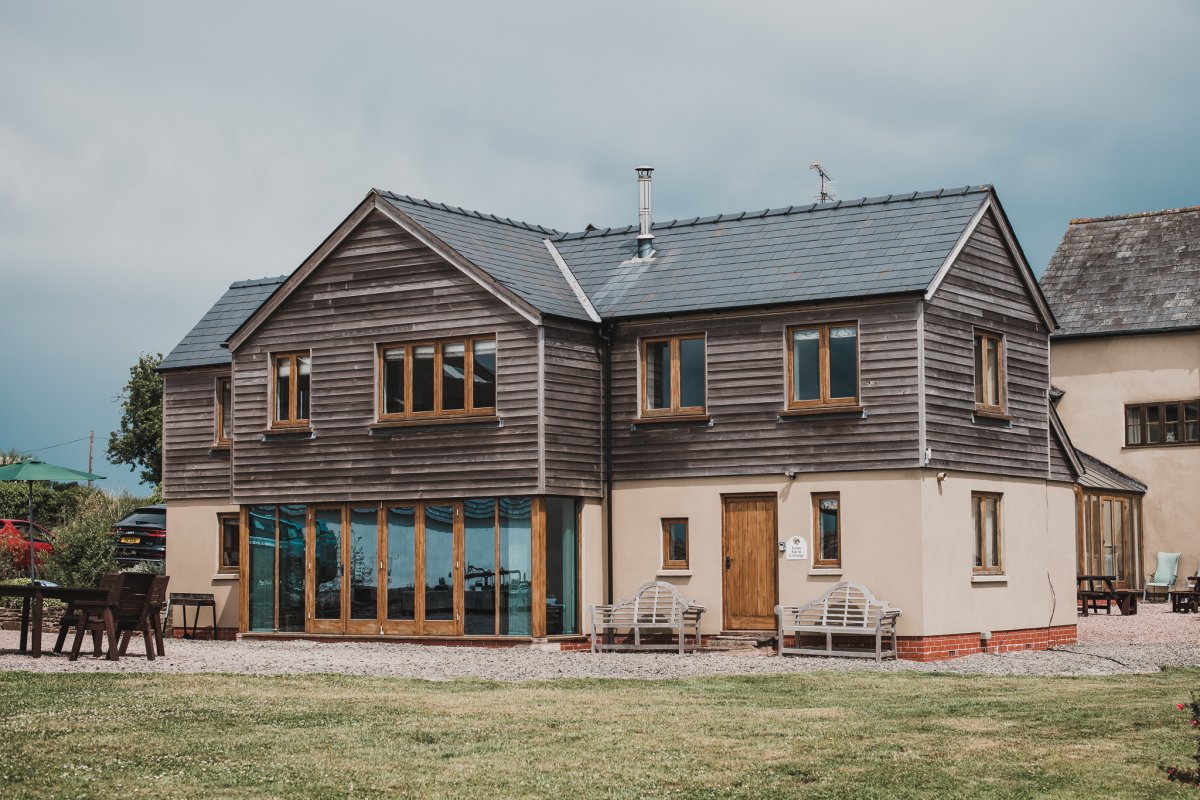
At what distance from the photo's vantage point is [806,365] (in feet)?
83.2

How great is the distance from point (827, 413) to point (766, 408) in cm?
100

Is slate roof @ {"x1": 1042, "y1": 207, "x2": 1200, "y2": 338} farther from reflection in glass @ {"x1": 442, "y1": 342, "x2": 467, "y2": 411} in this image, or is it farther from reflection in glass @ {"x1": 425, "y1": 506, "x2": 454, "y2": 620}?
reflection in glass @ {"x1": 425, "y1": 506, "x2": 454, "y2": 620}

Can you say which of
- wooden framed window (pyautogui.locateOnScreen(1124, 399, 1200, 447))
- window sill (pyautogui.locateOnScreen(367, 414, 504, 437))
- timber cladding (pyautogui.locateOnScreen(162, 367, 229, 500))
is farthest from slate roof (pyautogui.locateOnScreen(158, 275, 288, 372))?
wooden framed window (pyautogui.locateOnScreen(1124, 399, 1200, 447))

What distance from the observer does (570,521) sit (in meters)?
26.4

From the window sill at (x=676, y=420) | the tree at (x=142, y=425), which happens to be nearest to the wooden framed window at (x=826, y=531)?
the window sill at (x=676, y=420)

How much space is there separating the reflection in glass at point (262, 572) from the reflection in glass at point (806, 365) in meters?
9.31

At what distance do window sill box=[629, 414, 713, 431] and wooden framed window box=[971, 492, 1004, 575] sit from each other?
4.14 metres

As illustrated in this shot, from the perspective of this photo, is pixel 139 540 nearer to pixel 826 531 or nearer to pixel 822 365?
pixel 826 531

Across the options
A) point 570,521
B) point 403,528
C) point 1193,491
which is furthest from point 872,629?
point 1193,491

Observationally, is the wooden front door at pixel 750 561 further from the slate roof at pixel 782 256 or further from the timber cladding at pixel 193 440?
the timber cladding at pixel 193 440

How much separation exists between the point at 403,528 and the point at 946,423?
8.61m

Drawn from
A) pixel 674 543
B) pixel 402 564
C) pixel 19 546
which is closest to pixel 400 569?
pixel 402 564

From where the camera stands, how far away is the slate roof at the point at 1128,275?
4162 centimetres

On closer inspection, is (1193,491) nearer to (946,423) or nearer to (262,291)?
(946,423)
